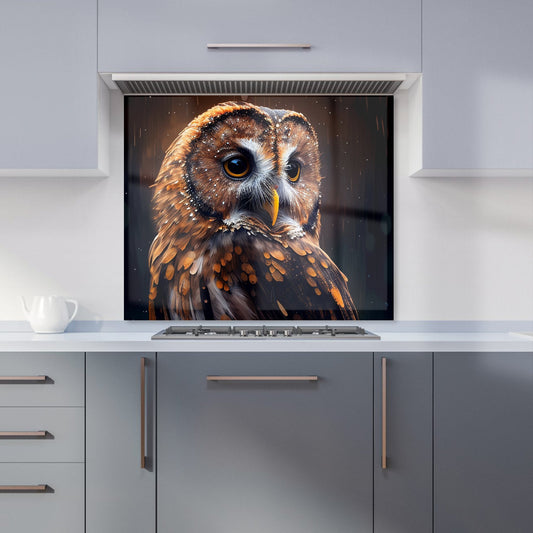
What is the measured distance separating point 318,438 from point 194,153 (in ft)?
4.46

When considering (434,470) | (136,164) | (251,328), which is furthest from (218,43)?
(434,470)

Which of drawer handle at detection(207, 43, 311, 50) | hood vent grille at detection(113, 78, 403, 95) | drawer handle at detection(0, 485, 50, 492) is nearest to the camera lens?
drawer handle at detection(0, 485, 50, 492)

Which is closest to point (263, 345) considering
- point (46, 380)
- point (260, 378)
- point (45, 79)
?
point (260, 378)

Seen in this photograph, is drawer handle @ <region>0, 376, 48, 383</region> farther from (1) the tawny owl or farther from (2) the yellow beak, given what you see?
(2) the yellow beak

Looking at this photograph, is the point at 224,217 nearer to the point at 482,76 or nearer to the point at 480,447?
the point at 482,76

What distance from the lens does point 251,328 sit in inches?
84.7

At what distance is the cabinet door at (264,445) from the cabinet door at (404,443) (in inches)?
1.7

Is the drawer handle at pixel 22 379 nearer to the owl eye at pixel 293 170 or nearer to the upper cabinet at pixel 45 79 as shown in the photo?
the upper cabinet at pixel 45 79

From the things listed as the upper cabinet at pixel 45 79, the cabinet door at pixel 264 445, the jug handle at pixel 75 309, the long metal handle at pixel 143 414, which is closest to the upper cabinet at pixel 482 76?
the cabinet door at pixel 264 445

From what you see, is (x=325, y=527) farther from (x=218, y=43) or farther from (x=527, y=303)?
(x=218, y=43)

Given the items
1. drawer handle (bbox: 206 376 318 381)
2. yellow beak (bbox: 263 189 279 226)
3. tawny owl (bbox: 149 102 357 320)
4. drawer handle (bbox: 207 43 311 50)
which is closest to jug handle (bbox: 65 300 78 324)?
tawny owl (bbox: 149 102 357 320)

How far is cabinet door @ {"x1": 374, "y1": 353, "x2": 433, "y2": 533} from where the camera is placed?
5.79 ft

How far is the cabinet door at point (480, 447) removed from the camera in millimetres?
1773

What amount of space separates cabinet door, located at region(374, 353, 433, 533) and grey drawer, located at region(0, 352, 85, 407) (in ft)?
3.69
